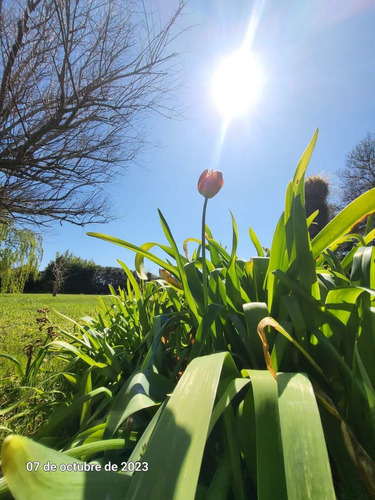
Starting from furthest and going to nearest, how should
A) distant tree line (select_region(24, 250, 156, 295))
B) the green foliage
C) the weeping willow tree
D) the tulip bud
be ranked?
distant tree line (select_region(24, 250, 156, 295))
the weeping willow tree
the tulip bud
the green foliage

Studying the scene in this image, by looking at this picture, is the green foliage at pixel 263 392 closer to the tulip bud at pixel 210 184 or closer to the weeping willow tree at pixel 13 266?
the tulip bud at pixel 210 184

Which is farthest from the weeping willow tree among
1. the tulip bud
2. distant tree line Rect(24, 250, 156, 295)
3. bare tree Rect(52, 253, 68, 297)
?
the tulip bud

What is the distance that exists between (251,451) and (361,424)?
203 mm

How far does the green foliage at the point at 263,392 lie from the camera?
0.32 metres

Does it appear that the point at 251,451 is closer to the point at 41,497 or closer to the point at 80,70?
the point at 41,497

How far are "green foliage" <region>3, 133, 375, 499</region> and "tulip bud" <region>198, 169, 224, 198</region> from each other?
0.54 feet

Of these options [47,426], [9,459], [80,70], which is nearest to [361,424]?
[9,459]

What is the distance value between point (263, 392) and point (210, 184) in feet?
1.74

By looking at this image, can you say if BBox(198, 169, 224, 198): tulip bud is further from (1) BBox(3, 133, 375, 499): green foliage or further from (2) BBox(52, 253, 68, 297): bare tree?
(2) BBox(52, 253, 68, 297): bare tree

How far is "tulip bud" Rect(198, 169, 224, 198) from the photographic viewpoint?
757mm

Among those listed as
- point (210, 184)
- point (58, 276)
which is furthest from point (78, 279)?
point (210, 184)

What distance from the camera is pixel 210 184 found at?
0.76 m

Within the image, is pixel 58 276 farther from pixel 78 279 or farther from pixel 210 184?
pixel 210 184

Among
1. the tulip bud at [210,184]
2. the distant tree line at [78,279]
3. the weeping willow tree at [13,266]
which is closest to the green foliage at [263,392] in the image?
the tulip bud at [210,184]
